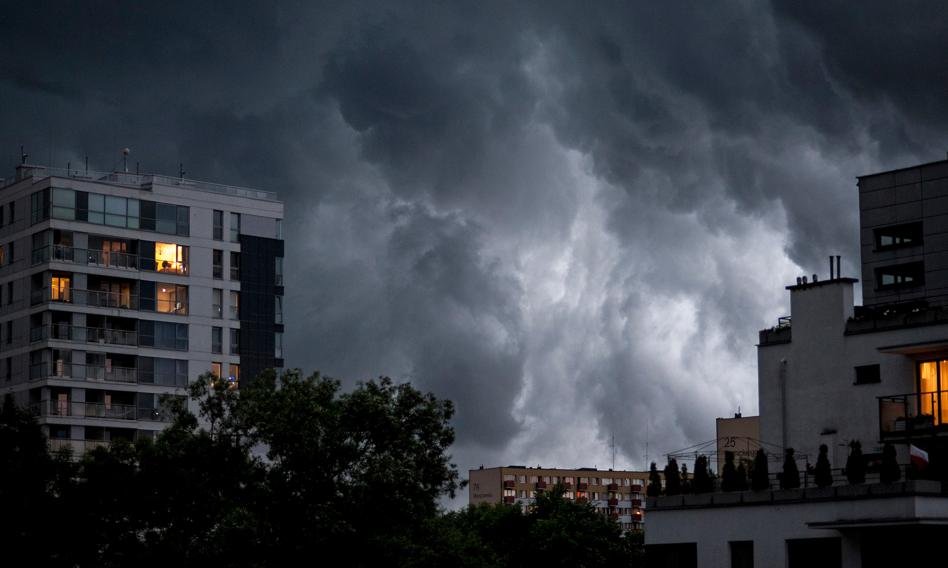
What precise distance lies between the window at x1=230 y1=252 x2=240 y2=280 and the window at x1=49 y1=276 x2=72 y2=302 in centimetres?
1431

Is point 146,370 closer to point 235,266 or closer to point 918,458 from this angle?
point 235,266

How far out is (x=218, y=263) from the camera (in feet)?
423

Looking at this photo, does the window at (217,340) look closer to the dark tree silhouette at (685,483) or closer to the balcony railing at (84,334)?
the balcony railing at (84,334)

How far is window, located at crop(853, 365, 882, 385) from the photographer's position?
63.9m

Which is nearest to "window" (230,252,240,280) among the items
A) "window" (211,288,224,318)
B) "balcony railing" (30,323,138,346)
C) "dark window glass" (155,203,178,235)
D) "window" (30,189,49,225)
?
"window" (211,288,224,318)

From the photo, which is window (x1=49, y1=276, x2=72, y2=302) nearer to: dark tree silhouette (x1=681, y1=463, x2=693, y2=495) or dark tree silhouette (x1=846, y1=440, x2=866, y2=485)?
dark tree silhouette (x1=681, y1=463, x2=693, y2=495)

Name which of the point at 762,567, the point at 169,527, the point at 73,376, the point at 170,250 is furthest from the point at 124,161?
the point at 762,567

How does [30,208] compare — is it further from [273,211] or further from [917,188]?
[917,188]

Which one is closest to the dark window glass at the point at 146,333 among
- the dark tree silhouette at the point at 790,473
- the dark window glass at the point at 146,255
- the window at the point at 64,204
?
the dark window glass at the point at 146,255

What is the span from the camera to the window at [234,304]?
129 meters

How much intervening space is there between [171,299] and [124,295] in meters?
4.19

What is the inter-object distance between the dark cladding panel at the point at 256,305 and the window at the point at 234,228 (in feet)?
1.51

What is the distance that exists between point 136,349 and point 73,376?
5.67 meters

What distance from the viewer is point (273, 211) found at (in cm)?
13325
